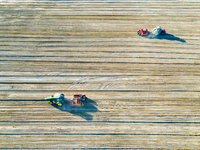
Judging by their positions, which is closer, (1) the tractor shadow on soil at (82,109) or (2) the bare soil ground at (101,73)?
(2) the bare soil ground at (101,73)

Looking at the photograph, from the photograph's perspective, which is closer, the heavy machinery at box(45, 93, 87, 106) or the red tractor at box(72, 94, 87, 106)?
the heavy machinery at box(45, 93, 87, 106)

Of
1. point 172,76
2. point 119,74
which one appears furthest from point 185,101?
point 119,74

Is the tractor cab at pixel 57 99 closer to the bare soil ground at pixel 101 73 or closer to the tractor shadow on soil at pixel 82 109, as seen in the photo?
the tractor shadow on soil at pixel 82 109

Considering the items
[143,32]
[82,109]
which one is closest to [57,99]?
[82,109]

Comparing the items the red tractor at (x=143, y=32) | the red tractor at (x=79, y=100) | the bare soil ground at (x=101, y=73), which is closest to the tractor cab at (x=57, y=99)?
the bare soil ground at (x=101, y=73)

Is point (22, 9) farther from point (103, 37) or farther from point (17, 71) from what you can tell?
point (103, 37)

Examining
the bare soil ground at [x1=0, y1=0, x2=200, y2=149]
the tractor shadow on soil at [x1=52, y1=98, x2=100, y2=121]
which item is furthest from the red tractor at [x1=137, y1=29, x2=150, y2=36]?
the tractor shadow on soil at [x1=52, y1=98, x2=100, y2=121]

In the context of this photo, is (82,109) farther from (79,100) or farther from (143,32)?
(143,32)

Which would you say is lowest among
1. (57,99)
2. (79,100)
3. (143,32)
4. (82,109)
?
(82,109)

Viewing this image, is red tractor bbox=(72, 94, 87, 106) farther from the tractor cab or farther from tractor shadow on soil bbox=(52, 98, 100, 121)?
the tractor cab
